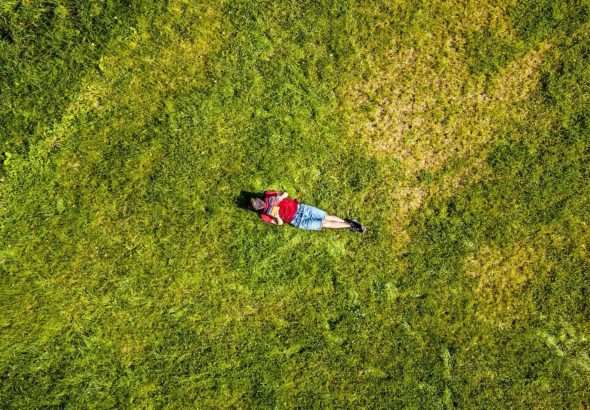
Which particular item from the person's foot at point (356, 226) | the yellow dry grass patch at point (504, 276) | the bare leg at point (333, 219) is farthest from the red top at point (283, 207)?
the yellow dry grass patch at point (504, 276)

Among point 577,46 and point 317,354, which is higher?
point 577,46

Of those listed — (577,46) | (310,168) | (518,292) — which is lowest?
(518,292)

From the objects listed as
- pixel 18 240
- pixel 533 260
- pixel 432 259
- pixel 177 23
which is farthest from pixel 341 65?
pixel 18 240

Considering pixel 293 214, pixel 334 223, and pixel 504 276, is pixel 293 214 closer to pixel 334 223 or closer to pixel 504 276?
pixel 334 223

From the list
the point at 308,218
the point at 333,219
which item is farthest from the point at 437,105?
the point at 308,218

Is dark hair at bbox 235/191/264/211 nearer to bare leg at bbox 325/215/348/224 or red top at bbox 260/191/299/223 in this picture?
red top at bbox 260/191/299/223

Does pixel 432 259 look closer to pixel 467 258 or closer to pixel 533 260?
pixel 467 258

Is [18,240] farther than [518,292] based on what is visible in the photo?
No
